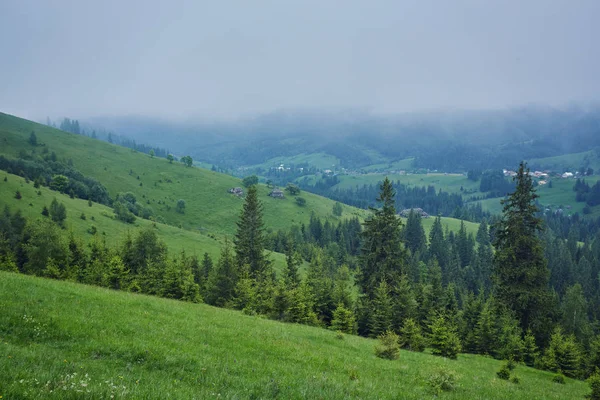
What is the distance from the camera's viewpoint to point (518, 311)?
147 ft

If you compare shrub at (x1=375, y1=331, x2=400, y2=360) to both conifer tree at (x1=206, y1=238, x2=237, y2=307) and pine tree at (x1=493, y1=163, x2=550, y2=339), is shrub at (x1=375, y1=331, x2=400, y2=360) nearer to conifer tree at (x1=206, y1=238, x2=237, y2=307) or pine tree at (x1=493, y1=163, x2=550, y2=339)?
pine tree at (x1=493, y1=163, x2=550, y2=339)

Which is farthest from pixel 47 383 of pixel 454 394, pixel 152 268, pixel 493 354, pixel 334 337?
pixel 493 354

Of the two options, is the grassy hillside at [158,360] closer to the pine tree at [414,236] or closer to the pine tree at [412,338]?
the pine tree at [412,338]

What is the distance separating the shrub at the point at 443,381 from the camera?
49.7 feet

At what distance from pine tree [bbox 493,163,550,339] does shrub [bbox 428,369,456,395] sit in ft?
114

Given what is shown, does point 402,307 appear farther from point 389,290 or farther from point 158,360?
point 158,360

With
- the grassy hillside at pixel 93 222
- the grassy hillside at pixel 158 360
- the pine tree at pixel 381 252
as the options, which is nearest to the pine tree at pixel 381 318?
the pine tree at pixel 381 252

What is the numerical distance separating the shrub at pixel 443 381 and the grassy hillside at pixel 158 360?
0.94 feet

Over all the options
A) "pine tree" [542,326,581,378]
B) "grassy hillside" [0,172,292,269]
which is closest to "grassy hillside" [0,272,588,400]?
"pine tree" [542,326,581,378]

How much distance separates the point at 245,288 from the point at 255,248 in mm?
24769

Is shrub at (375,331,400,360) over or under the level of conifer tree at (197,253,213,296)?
over

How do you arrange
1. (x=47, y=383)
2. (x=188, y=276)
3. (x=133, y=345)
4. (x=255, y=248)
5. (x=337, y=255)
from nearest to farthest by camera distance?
1. (x=47, y=383)
2. (x=133, y=345)
3. (x=188, y=276)
4. (x=255, y=248)
5. (x=337, y=255)

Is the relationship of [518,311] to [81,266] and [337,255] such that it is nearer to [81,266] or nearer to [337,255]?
[81,266]

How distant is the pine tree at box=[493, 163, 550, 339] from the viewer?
144 ft
